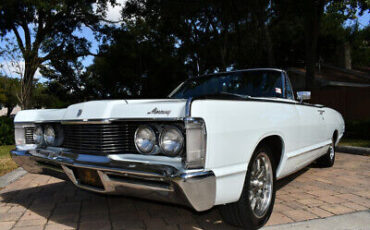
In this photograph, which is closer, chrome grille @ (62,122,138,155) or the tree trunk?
chrome grille @ (62,122,138,155)

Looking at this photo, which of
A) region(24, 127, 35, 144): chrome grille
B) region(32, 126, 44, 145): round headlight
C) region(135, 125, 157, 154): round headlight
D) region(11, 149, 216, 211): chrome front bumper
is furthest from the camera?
region(24, 127, 35, 144): chrome grille

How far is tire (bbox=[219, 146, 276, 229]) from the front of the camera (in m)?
2.49

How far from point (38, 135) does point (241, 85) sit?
2394mm

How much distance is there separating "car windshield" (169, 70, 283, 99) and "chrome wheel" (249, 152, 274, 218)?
1040mm

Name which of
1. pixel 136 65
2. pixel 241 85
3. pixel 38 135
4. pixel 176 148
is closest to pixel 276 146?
pixel 241 85

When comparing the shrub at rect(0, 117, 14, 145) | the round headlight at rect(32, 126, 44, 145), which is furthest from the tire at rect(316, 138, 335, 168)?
the shrub at rect(0, 117, 14, 145)

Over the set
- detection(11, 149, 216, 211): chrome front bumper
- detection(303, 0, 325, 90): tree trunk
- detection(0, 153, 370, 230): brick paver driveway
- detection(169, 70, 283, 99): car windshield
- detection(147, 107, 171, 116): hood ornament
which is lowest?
detection(0, 153, 370, 230): brick paver driveway

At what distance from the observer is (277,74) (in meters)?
4.01

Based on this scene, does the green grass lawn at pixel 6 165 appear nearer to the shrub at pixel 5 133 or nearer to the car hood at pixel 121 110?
the shrub at pixel 5 133

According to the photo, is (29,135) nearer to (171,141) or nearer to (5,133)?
(171,141)

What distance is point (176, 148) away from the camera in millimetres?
2164

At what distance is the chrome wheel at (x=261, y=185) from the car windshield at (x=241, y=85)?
3.41 feet

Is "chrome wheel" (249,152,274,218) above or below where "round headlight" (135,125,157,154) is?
below

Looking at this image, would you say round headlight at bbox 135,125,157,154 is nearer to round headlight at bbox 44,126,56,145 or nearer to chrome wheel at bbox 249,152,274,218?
chrome wheel at bbox 249,152,274,218
